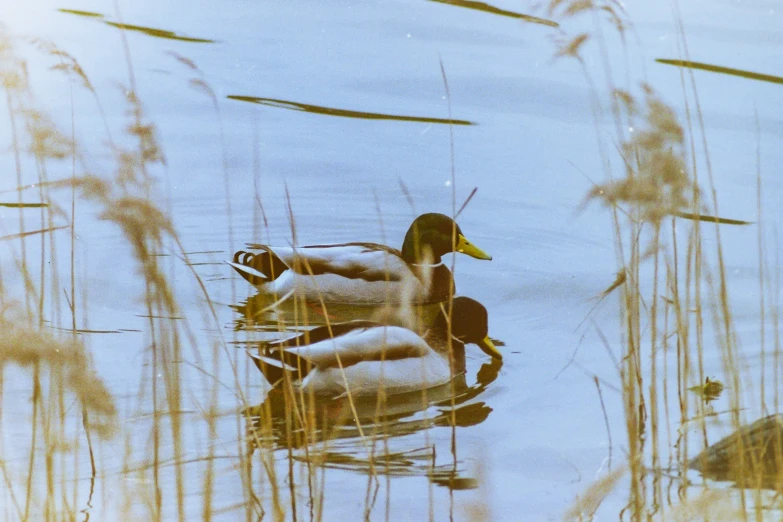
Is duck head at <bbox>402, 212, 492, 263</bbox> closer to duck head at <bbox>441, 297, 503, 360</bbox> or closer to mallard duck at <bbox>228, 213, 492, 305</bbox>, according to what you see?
mallard duck at <bbox>228, 213, 492, 305</bbox>

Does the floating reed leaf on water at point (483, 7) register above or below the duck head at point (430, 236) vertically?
above

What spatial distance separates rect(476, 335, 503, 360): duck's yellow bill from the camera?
6273 mm

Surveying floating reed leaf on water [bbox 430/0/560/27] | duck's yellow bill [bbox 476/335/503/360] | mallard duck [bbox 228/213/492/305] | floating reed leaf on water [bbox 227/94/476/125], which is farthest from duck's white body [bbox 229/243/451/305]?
floating reed leaf on water [bbox 430/0/560/27]

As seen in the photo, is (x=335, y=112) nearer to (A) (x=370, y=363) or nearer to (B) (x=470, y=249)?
(B) (x=470, y=249)

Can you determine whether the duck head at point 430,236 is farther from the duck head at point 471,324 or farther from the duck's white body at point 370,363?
the duck's white body at point 370,363

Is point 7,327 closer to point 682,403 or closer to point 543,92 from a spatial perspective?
point 682,403

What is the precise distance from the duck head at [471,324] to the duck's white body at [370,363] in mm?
462

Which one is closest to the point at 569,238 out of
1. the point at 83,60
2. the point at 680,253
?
the point at 680,253

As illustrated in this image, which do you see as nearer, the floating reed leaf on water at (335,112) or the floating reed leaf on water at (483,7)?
the floating reed leaf on water at (335,112)

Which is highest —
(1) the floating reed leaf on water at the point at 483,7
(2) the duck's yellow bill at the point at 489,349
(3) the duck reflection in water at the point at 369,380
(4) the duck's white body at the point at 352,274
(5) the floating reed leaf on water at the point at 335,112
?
(1) the floating reed leaf on water at the point at 483,7

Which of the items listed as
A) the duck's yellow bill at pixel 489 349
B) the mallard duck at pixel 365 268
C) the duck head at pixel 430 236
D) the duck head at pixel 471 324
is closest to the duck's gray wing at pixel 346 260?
the mallard duck at pixel 365 268

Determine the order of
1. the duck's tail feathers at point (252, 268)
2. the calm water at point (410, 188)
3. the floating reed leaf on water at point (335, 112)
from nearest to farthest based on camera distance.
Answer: the calm water at point (410, 188) → the duck's tail feathers at point (252, 268) → the floating reed leaf on water at point (335, 112)

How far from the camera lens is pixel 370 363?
18.9 ft

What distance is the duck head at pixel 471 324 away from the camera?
20.8 ft
